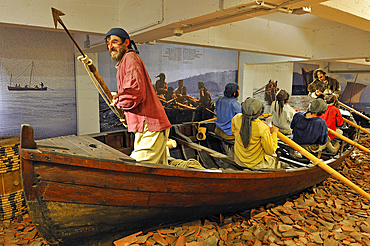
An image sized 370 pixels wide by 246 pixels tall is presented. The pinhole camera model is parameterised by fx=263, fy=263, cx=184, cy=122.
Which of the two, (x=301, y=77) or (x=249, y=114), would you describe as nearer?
(x=249, y=114)

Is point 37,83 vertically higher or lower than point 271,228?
higher

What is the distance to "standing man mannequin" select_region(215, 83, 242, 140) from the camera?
5.72m

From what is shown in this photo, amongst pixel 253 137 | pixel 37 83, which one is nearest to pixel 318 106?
Answer: pixel 253 137

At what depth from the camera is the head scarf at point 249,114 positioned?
3688mm

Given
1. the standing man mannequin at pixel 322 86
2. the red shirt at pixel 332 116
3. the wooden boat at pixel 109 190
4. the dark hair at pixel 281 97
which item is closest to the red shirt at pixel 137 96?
the wooden boat at pixel 109 190

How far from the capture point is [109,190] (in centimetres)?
263

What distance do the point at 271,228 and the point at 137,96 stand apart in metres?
2.48

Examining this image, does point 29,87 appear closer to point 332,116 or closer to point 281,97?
point 281,97

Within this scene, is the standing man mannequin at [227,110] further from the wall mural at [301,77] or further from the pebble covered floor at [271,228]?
the wall mural at [301,77]

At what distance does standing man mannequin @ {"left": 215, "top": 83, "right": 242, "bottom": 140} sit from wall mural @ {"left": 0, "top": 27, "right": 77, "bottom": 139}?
132 inches

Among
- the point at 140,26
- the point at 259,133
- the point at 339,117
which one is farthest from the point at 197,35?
the point at 339,117

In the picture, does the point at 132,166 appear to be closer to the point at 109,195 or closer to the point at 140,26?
the point at 109,195

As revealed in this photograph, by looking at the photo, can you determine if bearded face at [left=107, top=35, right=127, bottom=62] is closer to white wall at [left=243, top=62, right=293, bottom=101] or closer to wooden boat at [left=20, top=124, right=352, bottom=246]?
wooden boat at [left=20, top=124, right=352, bottom=246]

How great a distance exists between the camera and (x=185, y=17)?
337 centimetres
